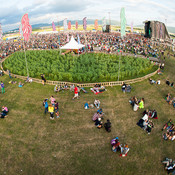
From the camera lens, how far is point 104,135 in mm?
10172

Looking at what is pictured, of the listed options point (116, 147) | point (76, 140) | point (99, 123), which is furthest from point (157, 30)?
point (76, 140)

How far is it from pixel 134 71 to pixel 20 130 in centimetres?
1570

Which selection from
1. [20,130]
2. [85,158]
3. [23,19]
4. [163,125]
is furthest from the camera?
[23,19]

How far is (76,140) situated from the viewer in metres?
9.75

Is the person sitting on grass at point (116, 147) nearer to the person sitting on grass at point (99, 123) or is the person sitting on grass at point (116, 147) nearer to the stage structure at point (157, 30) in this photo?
the person sitting on grass at point (99, 123)

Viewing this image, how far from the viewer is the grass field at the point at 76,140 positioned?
26.5 feet

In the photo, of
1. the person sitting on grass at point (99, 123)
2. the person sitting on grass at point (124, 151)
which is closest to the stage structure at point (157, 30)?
the person sitting on grass at point (99, 123)

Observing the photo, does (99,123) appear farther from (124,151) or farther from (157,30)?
(157,30)

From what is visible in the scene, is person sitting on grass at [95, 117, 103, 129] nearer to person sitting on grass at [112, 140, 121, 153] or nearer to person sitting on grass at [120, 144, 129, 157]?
person sitting on grass at [112, 140, 121, 153]

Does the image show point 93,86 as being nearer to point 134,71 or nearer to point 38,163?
point 134,71

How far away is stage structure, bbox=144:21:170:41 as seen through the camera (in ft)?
104

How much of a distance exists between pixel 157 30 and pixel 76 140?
111 ft

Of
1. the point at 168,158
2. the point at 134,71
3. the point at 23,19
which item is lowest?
the point at 168,158

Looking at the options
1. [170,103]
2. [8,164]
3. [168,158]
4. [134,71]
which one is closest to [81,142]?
[8,164]
